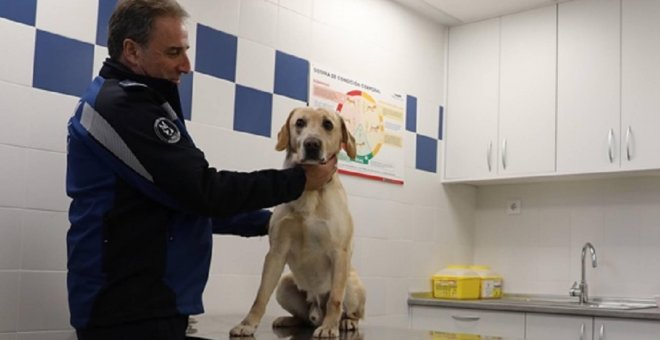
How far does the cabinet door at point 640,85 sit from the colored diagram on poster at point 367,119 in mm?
1133

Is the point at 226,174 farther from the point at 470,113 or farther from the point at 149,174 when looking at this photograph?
the point at 470,113

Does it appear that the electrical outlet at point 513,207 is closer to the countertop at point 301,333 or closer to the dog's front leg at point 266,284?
the countertop at point 301,333

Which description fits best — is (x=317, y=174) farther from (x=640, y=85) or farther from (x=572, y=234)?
(x=572, y=234)

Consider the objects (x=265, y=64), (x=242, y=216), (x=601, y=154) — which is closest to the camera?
(x=242, y=216)

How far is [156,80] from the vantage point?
5.88 feet

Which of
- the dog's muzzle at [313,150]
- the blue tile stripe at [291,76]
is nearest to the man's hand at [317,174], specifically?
the dog's muzzle at [313,150]

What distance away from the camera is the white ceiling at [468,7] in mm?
3951

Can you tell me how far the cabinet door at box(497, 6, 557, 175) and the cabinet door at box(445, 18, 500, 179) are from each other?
55mm

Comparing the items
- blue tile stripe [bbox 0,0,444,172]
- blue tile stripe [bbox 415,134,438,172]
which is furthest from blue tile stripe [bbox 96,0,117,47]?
blue tile stripe [bbox 415,134,438,172]

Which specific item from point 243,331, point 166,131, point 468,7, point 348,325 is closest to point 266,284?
point 243,331

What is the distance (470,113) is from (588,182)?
76cm

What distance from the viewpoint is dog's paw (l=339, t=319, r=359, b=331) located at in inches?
86.8

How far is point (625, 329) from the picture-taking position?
3215mm

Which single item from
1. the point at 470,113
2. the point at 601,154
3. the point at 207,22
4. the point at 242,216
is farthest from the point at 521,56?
the point at 242,216
